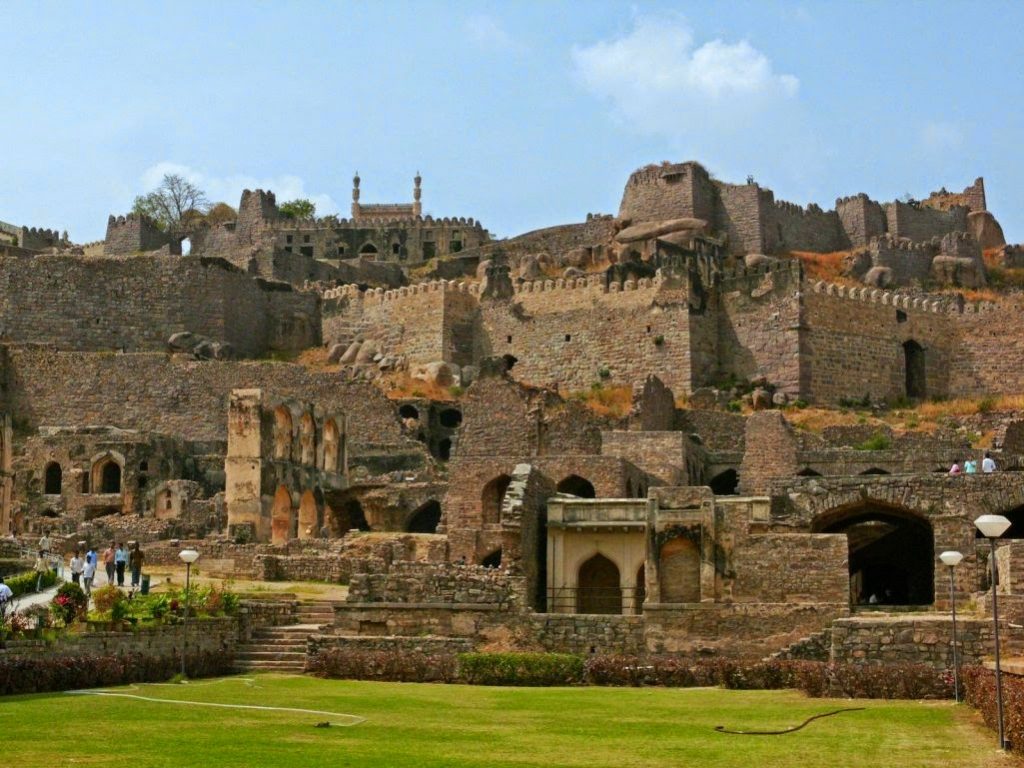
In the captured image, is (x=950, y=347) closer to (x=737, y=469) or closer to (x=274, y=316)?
(x=737, y=469)

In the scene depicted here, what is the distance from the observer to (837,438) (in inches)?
1884

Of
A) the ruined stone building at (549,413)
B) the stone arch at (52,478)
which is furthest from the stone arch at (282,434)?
the stone arch at (52,478)

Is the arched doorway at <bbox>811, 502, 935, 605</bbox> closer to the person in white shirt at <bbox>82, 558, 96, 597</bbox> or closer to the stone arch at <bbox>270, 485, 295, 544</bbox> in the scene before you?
the person in white shirt at <bbox>82, 558, 96, 597</bbox>

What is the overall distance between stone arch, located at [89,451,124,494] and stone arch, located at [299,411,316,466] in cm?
827

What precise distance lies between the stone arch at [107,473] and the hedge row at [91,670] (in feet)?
86.8

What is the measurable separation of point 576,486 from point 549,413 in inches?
243

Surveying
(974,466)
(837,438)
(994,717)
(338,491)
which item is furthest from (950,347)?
(994,717)

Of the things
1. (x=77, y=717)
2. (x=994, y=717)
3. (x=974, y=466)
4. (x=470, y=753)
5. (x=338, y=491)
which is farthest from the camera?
(x=338, y=491)

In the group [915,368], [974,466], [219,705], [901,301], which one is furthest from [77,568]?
[901,301]

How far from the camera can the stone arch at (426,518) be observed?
1800 inches

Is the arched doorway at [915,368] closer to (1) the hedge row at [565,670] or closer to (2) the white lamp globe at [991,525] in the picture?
(1) the hedge row at [565,670]

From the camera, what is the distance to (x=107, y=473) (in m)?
51.1

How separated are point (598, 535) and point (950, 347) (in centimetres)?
2954

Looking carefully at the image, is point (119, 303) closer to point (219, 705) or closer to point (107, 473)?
point (107, 473)
